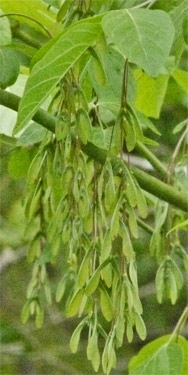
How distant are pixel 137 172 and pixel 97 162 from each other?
0.22ft

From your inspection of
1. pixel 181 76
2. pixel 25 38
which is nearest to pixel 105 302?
pixel 181 76

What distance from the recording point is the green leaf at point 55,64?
54 cm

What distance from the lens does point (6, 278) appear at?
2559 millimetres

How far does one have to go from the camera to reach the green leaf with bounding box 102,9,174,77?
517 mm

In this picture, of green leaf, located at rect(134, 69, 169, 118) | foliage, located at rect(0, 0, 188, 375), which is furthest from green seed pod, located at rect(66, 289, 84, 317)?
green leaf, located at rect(134, 69, 169, 118)

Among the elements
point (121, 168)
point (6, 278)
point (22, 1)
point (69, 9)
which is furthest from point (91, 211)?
point (6, 278)

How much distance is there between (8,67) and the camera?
698 millimetres

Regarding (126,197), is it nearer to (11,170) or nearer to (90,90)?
(90,90)

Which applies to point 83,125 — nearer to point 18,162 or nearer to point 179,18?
point 179,18

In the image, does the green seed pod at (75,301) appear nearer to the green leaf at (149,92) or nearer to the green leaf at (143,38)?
the green leaf at (143,38)

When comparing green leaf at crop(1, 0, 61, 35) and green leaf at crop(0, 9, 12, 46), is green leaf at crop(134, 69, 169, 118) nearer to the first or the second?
green leaf at crop(1, 0, 61, 35)

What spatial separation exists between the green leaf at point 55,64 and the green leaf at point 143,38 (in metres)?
0.02

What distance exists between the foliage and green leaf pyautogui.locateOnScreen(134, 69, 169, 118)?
0.24 ft

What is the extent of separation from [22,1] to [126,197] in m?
0.30
